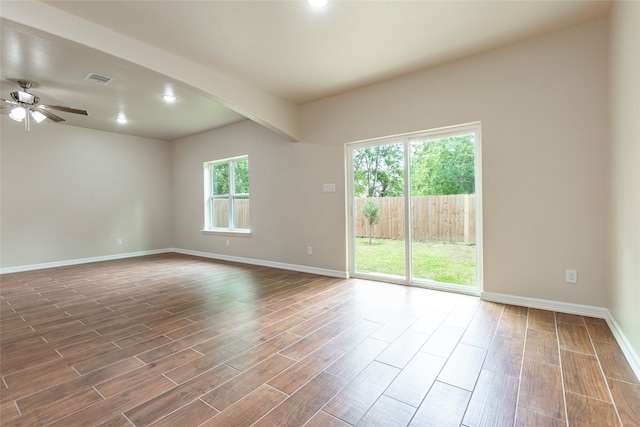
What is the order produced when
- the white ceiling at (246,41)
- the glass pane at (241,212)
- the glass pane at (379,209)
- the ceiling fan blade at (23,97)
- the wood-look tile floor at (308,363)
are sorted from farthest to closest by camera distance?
the glass pane at (241,212), the glass pane at (379,209), the ceiling fan blade at (23,97), the white ceiling at (246,41), the wood-look tile floor at (308,363)

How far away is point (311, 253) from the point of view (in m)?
4.72

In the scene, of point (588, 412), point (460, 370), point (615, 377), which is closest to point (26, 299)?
point (460, 370)

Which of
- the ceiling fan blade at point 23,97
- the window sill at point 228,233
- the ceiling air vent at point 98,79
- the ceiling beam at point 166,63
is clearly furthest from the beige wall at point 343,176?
the ceiling air vent at point 98,79

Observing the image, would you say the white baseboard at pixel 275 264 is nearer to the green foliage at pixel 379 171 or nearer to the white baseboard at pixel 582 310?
the green foliage at pixel 379 171

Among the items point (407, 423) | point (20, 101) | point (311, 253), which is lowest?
point (407, 423)

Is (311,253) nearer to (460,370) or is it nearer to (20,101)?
(460,370)

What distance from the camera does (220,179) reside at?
6.35m

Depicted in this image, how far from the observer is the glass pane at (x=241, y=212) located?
19.0 feet

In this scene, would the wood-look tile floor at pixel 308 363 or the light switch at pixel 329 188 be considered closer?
the wood-look tile floor at pixel 308 363

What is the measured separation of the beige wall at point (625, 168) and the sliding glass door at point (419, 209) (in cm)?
111

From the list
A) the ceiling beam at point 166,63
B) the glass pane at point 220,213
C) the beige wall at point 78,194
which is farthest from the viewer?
the glass pane at point 220,213

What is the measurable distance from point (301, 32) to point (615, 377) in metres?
3.43

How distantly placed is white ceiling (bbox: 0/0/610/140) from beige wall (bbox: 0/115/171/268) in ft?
5.24

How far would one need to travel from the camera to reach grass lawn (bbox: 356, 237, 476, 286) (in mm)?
3473
